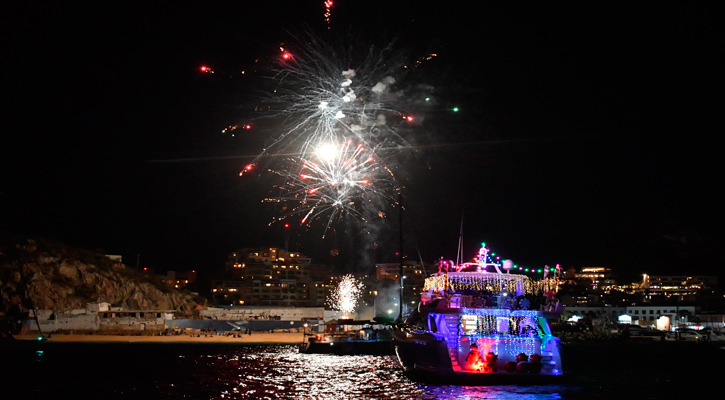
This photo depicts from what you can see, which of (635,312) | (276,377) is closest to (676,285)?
(635,312)

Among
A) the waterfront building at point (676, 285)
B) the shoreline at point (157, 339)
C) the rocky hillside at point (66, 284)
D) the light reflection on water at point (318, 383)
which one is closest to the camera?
the light reflection on water at point (318, 383)

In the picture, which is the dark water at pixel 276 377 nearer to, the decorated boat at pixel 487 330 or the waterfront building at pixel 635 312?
the decorated boat at pixel 487 330

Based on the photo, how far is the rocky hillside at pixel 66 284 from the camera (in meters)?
77.0

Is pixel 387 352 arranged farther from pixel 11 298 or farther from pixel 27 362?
pixel 11 298

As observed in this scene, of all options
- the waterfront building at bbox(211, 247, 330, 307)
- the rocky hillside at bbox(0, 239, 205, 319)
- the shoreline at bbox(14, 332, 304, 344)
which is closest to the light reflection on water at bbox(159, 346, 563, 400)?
the shoreline at bbox(14, 332, 304, 344)

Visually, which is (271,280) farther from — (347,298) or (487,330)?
(487,330)

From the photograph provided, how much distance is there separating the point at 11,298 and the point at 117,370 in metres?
44.5

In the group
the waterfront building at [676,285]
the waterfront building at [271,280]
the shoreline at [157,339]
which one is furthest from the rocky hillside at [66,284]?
the waterfront building at [676,285]

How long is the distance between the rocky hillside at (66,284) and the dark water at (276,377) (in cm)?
2558

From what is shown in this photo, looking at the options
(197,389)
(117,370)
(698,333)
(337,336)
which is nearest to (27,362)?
(117,370)

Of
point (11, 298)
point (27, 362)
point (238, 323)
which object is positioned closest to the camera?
point (27, 362)

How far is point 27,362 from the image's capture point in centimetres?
4431

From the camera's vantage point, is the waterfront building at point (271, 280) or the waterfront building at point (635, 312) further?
the waterfront building at point (271, 280)

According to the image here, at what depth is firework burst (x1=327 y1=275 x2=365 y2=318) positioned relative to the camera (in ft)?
347
